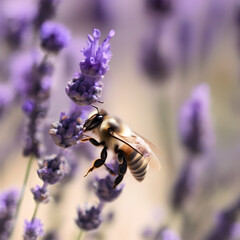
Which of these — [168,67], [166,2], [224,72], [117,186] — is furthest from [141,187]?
[117,186]

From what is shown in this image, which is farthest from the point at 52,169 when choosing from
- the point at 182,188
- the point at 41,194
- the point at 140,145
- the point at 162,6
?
the point at 162,6

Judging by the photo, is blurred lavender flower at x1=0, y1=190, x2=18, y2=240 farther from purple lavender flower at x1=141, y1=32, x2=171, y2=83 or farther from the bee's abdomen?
purple lavender flower at x1=141, y1=32, x2=171, y2=83

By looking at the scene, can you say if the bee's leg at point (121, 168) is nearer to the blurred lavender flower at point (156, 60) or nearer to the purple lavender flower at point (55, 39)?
the purple lavender flower at point (55, 39)

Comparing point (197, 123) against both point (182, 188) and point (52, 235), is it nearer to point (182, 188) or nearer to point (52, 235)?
point (182, 188)

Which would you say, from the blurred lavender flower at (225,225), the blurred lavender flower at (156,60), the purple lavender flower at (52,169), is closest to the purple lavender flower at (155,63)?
the blurred lavender flower at (156,60)

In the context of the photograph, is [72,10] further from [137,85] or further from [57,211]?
[57,211]

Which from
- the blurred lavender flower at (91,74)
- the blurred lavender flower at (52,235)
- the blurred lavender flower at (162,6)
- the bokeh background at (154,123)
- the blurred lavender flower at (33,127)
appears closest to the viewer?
the blurred lavender flower at (91,74)
